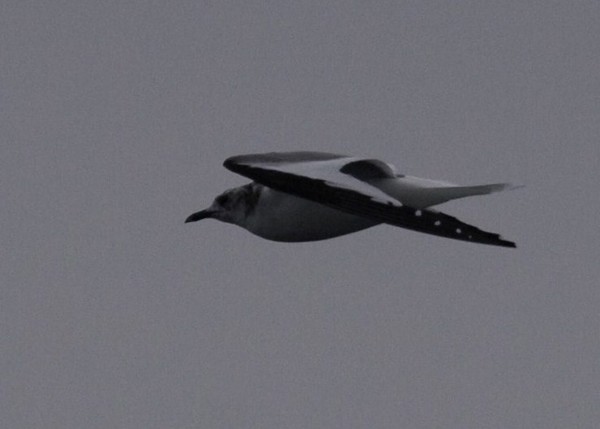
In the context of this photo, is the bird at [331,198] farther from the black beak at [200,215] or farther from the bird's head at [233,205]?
the black beak at [200,215]

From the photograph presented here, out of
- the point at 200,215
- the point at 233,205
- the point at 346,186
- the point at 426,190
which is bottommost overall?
the point at 200,215

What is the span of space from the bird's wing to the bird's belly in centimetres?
49

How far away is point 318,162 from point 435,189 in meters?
1.29

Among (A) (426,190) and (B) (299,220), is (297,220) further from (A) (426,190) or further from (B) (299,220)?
Answer: (A) (426,190)

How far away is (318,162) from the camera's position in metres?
10.3

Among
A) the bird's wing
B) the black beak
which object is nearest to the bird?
the bird's wing

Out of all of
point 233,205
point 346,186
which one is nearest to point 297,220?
point 233,205

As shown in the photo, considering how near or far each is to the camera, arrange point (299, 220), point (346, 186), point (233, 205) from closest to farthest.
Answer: point (346, 186) < point (299, 220) < point (233, 205)

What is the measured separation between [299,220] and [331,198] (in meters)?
1.47

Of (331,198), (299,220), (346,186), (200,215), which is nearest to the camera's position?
(346,186)

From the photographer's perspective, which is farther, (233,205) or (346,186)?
(233,205)

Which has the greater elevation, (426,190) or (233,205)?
(426,190)

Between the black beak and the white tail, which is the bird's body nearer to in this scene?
the white tail

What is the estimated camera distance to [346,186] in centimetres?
928
